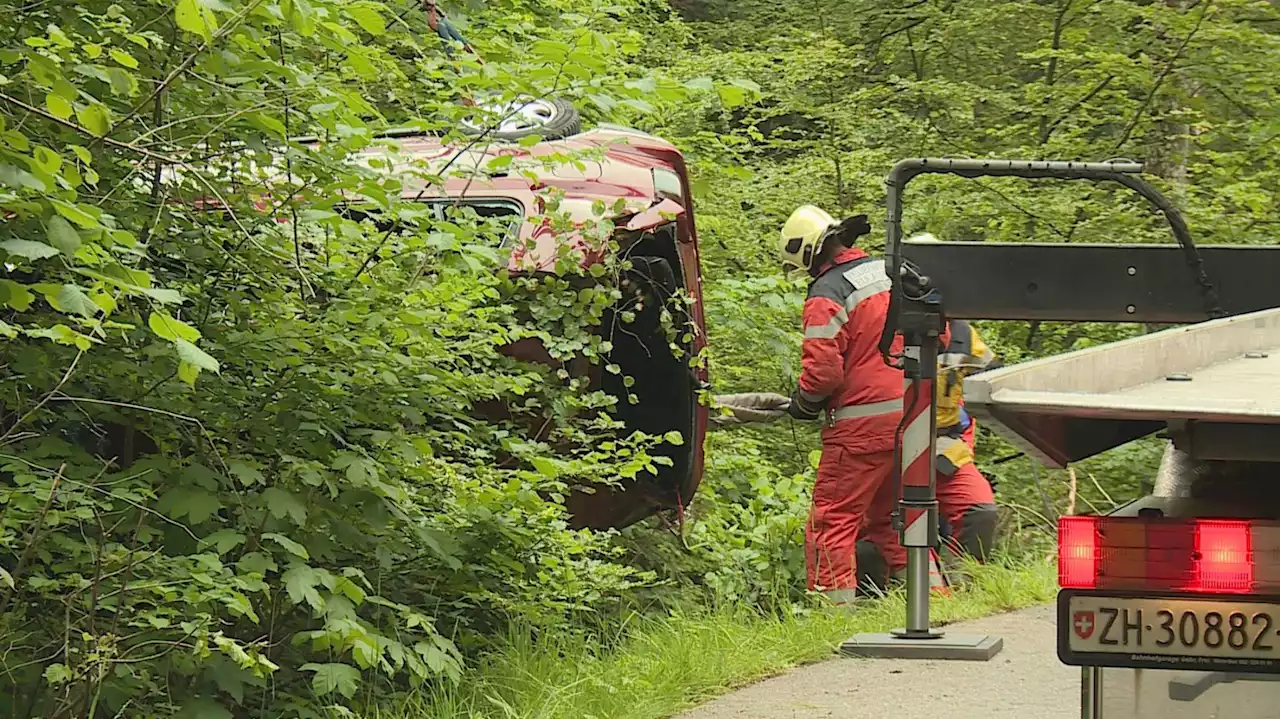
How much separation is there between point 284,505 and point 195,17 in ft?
5.23

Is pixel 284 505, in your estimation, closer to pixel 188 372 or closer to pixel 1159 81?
pixel 188 372

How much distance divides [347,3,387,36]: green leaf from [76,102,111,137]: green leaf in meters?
0.82

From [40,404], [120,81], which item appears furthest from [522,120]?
[40,404]

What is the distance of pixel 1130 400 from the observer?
2604 mm

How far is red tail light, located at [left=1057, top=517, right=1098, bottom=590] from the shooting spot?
9.77 ft

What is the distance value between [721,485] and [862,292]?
1.63m

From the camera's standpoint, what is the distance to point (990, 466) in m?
11.7

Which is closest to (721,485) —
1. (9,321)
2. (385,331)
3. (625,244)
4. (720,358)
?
(720,358)

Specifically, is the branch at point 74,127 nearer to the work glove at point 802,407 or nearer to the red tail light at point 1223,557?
the red tail light at point 1223,557

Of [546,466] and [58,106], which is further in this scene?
[546,466]

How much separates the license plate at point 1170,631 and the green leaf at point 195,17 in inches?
82.2

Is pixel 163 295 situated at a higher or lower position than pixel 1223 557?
higher

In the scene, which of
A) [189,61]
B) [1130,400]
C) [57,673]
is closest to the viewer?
[1130,400]

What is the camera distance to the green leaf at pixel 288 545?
4.27 m
